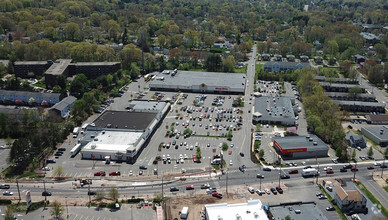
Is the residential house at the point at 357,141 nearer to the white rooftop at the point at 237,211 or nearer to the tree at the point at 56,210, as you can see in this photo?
the white rooftop at the point at 237,211

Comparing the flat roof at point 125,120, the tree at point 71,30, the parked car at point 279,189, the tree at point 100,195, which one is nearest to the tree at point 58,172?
the tree at point 100,195

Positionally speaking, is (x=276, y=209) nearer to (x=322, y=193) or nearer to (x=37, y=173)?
(x=322, y=193)

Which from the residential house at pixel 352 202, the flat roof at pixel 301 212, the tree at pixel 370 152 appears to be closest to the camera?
the flat roof at pixel 301 212

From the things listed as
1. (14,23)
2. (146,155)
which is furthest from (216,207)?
(14,23)

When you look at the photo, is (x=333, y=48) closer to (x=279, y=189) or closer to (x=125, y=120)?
(x=125, y=120)

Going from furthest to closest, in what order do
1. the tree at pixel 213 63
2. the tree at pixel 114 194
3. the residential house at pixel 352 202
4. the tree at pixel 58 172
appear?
1. the tree at pixel 213 63
2. the tree at pixel 58 172
3. the tree at pixel 114 194
4. the residential house at pixel 352 202

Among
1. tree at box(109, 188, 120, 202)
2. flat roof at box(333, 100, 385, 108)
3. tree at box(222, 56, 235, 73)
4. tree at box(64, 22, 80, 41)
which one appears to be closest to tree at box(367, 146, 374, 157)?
flat roof at box(333, 100, 385, 108)

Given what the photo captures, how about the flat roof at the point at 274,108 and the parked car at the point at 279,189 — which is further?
the flat roof at the point at 274,108
